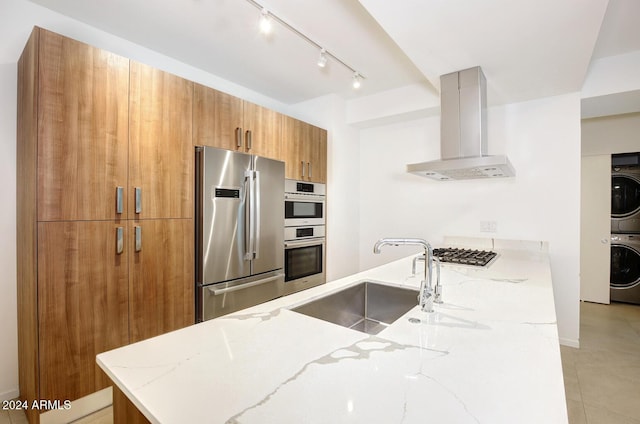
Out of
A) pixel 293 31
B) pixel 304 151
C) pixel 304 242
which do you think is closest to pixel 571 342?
pixel 304 242

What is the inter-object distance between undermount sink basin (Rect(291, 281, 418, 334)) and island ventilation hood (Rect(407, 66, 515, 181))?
1111 mm

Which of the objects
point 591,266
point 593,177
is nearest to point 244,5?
point 593,177

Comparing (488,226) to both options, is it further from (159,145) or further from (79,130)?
(79,130)

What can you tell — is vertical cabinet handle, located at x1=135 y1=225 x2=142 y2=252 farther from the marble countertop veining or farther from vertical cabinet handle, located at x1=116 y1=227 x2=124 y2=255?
the marble countertop veining

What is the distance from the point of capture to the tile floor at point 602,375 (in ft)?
5.70

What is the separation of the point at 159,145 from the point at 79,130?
419mm

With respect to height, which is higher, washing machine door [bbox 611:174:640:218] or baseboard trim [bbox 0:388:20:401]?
washing machine door [bbox 611:174:640:218]

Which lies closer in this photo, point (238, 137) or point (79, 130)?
point (79, 130)

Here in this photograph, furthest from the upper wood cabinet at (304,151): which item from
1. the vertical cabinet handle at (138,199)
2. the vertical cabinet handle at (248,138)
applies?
the vertical cabinet handle at (138,199)

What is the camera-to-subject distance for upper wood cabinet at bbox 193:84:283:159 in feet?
7.17

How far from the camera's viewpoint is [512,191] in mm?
2844

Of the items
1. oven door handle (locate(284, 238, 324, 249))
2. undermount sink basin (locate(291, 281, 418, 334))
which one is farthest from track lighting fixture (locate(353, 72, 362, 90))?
undermount sink basin (locate(291, 281, 418, 334))

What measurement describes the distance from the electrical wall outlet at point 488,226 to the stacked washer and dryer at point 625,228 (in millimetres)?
2231

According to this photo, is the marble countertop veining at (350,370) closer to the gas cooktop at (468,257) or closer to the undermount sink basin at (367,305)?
the undermount sink basin at (367,305)
